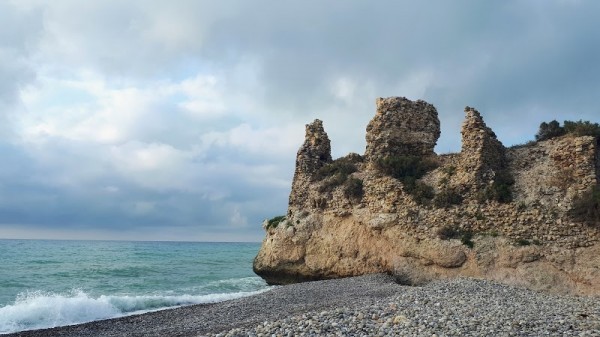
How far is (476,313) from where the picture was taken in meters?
12.0

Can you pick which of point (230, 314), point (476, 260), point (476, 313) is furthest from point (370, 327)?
point (476, 260)

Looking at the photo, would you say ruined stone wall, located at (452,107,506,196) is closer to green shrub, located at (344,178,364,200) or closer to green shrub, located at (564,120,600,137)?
green shrub, located at (564,120,600,137)

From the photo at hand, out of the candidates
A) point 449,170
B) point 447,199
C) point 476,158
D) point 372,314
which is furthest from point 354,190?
point 372,314

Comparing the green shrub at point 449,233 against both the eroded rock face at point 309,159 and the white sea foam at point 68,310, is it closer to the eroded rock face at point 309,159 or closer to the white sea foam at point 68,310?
the eroded rock face at point 309,159

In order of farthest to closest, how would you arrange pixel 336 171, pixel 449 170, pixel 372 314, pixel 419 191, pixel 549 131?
pixel 336 171 < pixel 549 131 < pixel 449 170 < pixel 419 191 < pixel 372 314

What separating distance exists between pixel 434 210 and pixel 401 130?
5951mm

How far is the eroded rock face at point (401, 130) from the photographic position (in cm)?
2673

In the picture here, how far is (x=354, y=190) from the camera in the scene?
25.9m

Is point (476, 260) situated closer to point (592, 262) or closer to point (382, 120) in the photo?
point (592, 262)

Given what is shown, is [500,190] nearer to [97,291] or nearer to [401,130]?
[401,130]

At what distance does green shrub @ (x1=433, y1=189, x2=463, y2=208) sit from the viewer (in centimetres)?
2247

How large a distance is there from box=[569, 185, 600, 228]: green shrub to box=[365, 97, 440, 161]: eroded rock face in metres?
8.61

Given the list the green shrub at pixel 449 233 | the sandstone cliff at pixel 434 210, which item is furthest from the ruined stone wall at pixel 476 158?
the green shrub at pixel 449 233

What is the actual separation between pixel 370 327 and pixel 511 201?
43.7 feet
